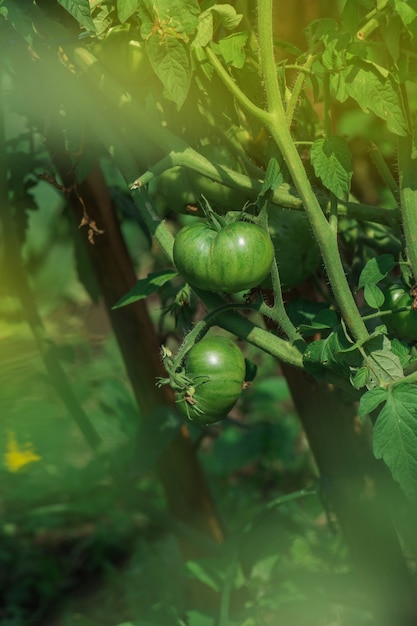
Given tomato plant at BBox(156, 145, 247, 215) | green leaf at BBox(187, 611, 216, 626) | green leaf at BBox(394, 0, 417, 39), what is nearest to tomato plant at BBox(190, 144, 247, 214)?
tomato plant at BBox(156, 145, 247, 215)

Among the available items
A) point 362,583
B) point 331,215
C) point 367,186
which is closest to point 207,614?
point 362,583

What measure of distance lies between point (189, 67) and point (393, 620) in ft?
4.23

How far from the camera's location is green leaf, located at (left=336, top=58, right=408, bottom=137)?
121 cm

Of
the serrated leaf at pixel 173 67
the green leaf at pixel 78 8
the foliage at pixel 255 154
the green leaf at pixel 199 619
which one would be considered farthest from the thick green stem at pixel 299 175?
the green leaf at pixel 199 619

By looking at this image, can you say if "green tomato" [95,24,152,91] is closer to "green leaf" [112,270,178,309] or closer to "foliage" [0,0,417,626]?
"foliage" [0,0,417,626]

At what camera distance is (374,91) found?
1216mm

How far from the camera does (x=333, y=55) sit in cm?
119

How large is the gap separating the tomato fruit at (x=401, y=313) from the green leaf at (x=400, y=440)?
19 cm

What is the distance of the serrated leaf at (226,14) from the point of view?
4.09 feet

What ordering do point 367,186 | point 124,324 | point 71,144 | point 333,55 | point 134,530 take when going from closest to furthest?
point 333,55, point 71,144, point 124,324, point 134,530, point 367,186

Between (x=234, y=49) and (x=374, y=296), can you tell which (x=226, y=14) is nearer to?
(x=234, y=49)

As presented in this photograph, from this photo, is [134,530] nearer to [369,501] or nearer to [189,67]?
[369,501]

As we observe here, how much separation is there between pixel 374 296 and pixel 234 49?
16.5 inches

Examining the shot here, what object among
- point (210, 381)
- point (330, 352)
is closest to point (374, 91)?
point (330, 352)
